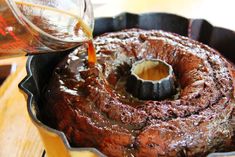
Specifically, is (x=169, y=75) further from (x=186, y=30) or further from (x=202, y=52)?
(x=186, y=30)

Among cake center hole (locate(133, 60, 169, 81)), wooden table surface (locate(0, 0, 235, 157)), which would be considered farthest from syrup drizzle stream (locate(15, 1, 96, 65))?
wooden table surface (locate(0, 0, 235, 157))

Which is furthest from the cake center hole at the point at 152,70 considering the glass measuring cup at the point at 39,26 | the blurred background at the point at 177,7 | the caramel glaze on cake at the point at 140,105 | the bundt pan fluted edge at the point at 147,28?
the blurred background at the point at 177,7

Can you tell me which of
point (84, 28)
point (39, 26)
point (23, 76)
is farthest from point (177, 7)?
point (39, 26)

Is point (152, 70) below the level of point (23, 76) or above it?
above

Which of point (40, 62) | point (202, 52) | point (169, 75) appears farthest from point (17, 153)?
point (202, 52)

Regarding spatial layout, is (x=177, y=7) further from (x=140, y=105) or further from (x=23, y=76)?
(x=140, y=105)
